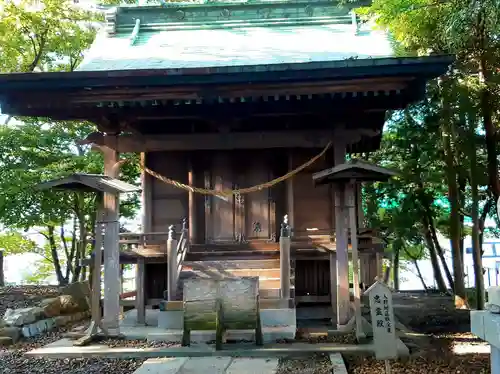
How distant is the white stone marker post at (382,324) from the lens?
5.98m

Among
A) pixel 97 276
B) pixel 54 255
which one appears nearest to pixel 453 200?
pixel 97 276

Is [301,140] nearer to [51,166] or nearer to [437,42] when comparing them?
[437,42]

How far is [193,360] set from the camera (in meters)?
6.97

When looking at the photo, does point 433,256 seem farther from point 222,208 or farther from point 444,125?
point 222,208

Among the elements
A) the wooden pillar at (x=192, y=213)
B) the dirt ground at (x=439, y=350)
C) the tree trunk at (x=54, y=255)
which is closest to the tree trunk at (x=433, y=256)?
the dirt ground at (x=439, y=350)

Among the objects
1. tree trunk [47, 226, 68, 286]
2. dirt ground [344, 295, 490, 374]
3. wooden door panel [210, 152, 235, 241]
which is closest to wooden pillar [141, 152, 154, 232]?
wooden door panel [210, 152, 235, 241]

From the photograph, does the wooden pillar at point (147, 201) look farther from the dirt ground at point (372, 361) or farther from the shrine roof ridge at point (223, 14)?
the shrine roof ridge at point (223, 14)

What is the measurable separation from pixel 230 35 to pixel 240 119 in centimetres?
337

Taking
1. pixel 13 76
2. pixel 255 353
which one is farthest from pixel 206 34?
pixel 255 353

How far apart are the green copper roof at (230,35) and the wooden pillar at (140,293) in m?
3.89

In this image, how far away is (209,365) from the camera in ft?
21.9

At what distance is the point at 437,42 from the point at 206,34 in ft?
17.5

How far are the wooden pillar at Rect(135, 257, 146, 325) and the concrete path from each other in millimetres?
2765

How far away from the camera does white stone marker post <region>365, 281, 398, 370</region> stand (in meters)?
5.98
